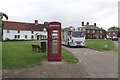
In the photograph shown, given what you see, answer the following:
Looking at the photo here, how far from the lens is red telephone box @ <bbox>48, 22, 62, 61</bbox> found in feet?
53.0

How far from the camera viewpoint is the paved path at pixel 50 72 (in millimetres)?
11658

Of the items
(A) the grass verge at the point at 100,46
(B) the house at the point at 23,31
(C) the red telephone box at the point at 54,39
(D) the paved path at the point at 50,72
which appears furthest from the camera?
(B) the house at the point at 23,31

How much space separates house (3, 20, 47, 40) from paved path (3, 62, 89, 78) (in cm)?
7416

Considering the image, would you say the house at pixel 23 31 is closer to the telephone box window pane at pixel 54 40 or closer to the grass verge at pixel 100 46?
the grass verge at pixel 100 46

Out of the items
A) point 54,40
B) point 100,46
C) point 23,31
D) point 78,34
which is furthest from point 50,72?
point 23,31

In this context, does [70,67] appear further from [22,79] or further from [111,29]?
[111,29]

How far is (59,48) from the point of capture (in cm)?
1617

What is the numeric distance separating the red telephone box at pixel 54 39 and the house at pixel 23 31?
71772 mm

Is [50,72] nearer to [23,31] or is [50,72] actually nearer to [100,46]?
[100,46]

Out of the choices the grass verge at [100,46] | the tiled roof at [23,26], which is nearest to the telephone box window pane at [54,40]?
the grass verge at [100,46]

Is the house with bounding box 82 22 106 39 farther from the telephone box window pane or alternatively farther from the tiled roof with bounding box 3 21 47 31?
the telephone box window pane

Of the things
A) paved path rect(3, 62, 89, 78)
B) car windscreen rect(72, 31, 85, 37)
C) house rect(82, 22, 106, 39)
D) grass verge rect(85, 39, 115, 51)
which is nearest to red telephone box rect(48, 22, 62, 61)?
paved path rect(3, 62, 89, 78)

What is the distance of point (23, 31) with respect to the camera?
90938 millimetres

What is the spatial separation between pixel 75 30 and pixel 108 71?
20570mm
